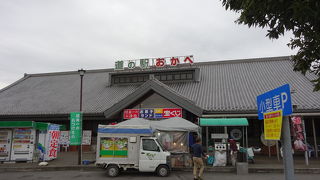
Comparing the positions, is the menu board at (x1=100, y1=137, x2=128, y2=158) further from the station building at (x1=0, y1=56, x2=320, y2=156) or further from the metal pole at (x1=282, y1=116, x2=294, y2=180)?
the metal pole at (x1=282, y1=116, x2=294, y2=180)

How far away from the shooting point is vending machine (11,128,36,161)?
14.5m

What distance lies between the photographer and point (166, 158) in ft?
35.0

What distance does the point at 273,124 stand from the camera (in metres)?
3.40

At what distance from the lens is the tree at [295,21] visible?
3887 millimetres

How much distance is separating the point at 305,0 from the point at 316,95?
1580 centimetres

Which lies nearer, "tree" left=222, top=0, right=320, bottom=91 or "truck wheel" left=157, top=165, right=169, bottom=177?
"tree" left=222, top=0, right=320, bottom=91

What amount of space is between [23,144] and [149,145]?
8.57 metres

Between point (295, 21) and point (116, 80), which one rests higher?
point (116, 80)

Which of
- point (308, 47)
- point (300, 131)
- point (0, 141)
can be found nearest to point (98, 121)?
point (0, 141)

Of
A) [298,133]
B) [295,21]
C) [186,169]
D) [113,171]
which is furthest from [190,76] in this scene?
[295,21]

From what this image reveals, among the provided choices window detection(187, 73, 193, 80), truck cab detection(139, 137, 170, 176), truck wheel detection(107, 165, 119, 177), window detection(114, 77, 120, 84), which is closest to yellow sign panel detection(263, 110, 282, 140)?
truck cab detection(139, 137, 170, 176)

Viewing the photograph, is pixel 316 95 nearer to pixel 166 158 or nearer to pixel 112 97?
pixel 166 158

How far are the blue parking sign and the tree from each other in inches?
46.6

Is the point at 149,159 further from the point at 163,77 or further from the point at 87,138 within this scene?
the point at 163,77
